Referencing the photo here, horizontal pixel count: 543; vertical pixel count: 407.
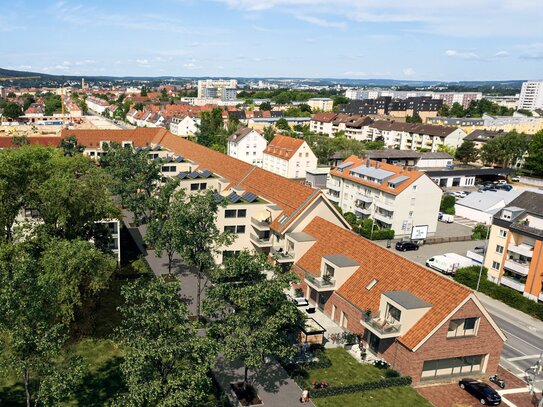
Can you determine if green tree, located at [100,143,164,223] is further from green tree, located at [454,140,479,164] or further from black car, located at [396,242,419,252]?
green tree, located at [454,140,479,164]

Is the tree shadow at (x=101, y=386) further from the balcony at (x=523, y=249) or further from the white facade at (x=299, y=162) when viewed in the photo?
the white facade at (x=299, y=162)

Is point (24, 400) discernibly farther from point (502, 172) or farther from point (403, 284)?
point (502, 172)

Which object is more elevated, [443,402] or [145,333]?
[145,333]

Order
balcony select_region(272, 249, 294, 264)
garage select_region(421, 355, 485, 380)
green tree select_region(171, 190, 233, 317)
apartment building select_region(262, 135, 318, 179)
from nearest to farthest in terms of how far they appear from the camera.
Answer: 1. garage select_region(421, 355, 485, 380)
2. green tree select_region(171, 190, 233, 317)
3. balcony select_region(272, 249, 294, 264)
4. apartment building select_region(262, 135, 318, 179)

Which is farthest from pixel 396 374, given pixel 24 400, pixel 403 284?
pixel 24 400

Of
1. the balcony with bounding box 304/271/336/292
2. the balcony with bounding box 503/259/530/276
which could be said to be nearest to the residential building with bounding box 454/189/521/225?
the balcony with bounding box 503/259/530/276
